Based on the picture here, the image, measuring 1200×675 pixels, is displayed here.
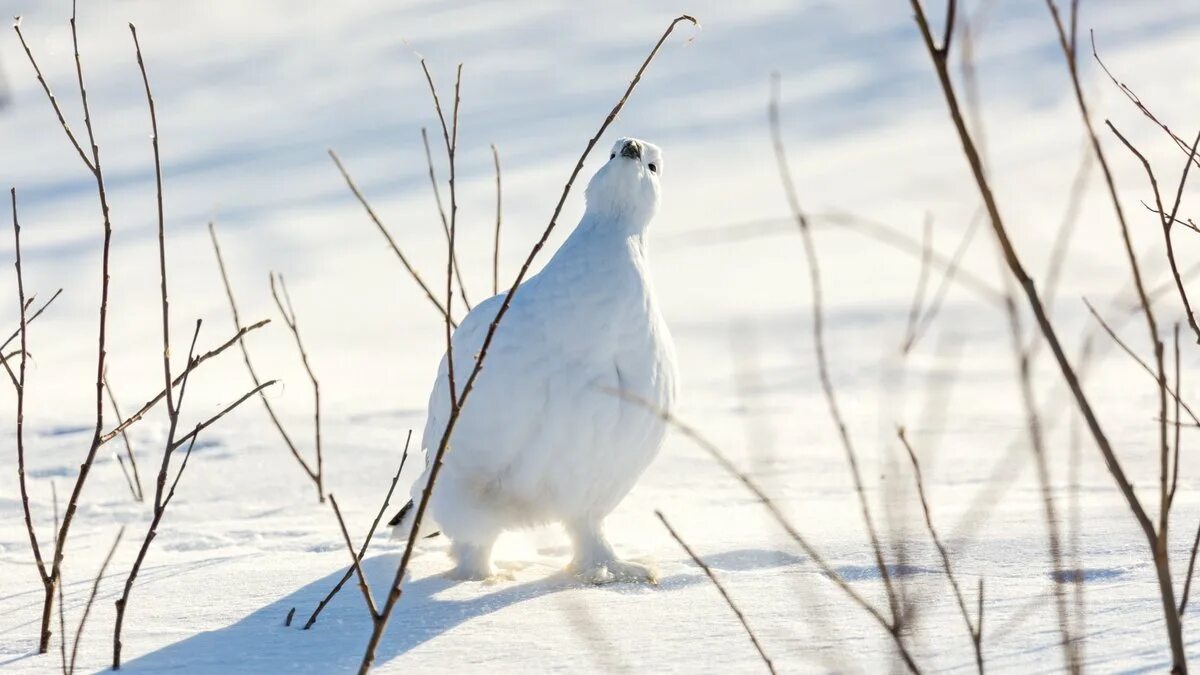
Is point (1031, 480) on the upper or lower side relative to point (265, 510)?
lower

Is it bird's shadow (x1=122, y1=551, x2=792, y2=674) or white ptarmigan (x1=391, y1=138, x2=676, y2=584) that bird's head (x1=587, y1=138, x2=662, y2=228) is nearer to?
white ptarmigan (x1=391, y1=138, x2=676, y2=584)

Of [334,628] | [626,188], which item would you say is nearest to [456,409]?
[334,628]

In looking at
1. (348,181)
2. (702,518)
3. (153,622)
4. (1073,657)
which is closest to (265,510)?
(702,518)

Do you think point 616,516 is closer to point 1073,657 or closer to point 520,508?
point 520,508

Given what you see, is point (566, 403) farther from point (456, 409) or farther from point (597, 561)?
point (456, 409)

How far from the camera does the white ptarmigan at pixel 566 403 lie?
9.38 ft

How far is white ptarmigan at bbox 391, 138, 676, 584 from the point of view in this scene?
286cm

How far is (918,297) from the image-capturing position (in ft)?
3.42

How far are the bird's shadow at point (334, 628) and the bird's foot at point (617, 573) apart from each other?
0.04 meters

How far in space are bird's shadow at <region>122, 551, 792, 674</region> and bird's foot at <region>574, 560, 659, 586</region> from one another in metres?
0.04

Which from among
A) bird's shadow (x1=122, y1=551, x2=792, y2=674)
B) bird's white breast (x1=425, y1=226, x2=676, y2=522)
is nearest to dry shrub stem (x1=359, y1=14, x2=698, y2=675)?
bird's shadow (x1=122, y1=551, x2=792, y2=674)

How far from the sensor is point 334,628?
239 cm

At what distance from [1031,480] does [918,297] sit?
13.9ft

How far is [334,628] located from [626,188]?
137 centimetres
